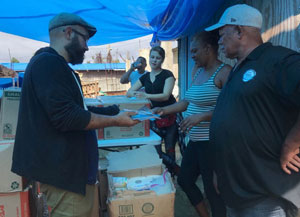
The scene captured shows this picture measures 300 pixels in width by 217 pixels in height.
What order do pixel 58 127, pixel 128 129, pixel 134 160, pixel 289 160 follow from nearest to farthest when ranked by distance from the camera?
pixel 289 160 < pixel 58 127 < pixel 134 160 < pixel 128 129

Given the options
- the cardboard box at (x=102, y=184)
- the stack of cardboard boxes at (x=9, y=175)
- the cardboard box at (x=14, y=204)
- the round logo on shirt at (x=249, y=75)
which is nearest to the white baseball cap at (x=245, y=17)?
the round logo on shirt at (x=249, y=75)

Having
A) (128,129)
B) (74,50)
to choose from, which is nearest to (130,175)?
(128,129)

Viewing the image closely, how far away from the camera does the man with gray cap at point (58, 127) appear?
1266 mm

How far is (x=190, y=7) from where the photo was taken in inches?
100.0

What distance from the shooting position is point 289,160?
3.55ft

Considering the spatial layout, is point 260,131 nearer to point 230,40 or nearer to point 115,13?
point 230,40

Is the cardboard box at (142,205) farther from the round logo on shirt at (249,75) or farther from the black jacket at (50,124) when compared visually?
the round logo on shirt at (249,75)

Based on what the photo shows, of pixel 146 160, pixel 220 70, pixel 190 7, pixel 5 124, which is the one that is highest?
pixel 190 7

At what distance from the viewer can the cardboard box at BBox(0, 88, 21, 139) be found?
82.4 inches

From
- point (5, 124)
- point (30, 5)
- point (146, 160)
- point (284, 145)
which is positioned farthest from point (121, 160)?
point (30, 5)

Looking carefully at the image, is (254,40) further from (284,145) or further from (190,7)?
(190,7)

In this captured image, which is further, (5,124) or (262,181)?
(5,124)

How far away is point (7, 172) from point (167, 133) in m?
1.89

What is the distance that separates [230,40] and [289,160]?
750 mm
